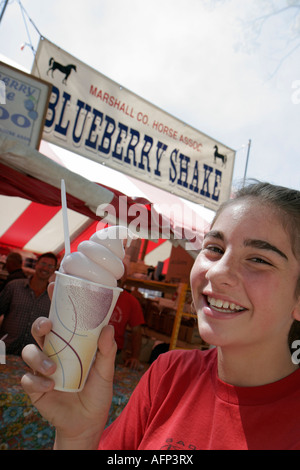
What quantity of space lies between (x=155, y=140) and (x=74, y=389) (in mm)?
4566

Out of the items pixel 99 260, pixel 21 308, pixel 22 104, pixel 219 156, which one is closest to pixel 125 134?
pixel 22 104

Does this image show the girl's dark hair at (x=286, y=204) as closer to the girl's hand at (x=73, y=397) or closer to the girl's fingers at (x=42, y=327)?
the girl's hand at (x=73, y=397)

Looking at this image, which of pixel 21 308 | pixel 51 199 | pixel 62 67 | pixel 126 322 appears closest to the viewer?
pixel 21 308

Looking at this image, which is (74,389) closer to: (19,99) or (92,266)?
(92,266)

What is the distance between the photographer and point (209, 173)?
5.68 metres

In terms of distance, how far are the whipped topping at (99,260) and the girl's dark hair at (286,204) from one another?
49 cm

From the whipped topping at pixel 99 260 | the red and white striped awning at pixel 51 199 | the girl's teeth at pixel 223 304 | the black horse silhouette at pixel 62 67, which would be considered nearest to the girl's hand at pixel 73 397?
the whipped topping at pixel 99 260

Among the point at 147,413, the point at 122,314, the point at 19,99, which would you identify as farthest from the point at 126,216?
the point at 147,413

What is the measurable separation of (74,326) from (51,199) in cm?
276

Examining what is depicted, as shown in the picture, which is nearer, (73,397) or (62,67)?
(73,397)

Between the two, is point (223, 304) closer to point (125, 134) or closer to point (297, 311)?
point (297, 311)

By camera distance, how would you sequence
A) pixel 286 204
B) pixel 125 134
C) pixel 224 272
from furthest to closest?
pixel 125 134 → pixel 286 204 → pixel 224 272

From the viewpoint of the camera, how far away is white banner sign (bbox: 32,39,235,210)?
4172 millimetres

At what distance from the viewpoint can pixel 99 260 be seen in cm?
97
